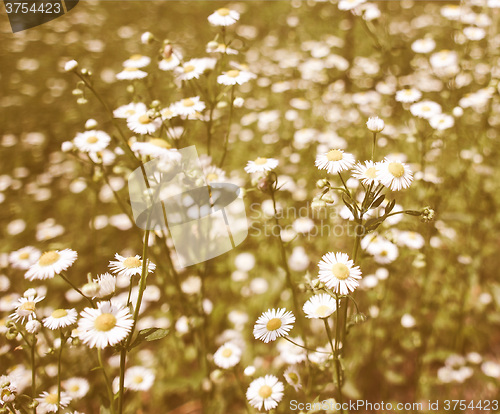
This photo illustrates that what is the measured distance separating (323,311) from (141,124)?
2.74 feet

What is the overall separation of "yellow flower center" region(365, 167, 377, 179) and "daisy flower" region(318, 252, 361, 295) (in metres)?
0.23

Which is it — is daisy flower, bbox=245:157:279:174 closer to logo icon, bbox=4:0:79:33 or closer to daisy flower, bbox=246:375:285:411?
daisy flower, bbox=246:375:285:411

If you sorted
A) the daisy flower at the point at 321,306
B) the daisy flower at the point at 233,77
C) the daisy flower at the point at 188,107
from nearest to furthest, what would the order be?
the daisy flower at the point at 321,306 < the daisy flower at the point at 188,107 < the daisy flower at the point at 233,77

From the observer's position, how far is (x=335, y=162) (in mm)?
1087

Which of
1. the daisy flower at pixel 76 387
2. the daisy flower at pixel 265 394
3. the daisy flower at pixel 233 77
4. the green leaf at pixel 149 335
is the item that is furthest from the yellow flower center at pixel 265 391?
the daisy flower at pixel 233 77

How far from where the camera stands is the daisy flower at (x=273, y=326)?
3.26ft

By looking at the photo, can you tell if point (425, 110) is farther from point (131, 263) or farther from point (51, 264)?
point (51, 264)

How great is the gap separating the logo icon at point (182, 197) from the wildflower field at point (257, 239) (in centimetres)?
1

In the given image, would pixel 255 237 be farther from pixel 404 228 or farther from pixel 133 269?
pixel 133 269

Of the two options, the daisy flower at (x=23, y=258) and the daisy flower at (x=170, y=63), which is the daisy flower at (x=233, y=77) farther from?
the daisy flower at (x=23, y=258)

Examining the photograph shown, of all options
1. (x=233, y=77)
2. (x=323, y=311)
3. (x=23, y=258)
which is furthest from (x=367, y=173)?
(x=23, y=258)

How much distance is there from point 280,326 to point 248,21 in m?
5.46

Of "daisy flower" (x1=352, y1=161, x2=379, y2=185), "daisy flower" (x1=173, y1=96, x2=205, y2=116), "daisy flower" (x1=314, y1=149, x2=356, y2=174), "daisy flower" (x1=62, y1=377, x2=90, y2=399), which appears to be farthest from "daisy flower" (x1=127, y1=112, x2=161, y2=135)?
"daisy flower" (x1=62, y1=377, x2=90, y2=399)

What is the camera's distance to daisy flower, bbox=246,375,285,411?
116cm
